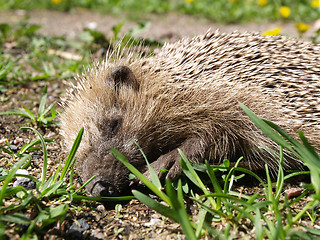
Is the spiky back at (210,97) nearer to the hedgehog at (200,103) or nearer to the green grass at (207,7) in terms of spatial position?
the hedgehog at (200,103)

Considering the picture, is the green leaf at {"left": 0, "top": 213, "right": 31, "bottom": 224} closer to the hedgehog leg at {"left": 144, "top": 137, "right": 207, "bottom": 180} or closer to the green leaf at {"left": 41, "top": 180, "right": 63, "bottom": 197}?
the green leaf at {"left": 41, "top": 180, "right": 63, "bottom": 197}

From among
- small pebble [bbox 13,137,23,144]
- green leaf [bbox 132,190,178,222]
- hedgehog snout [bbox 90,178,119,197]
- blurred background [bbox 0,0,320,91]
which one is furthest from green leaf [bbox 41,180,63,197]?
blurred background [bbox 0,0,320,91]

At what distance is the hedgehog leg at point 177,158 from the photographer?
2.73 metres

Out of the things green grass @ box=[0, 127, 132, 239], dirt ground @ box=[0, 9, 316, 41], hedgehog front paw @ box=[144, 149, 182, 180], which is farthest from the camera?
dirt ground @ box=[0, 9, 316, 41]

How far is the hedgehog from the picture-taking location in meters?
3.02

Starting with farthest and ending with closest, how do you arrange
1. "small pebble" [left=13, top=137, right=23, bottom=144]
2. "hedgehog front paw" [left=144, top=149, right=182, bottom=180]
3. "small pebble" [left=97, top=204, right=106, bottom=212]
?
"small pebble" [left=13, top=137, right=23, bottom=144], "hedgehog front paw" [left=144, top=149, right=182, bottom=180], "small pebble" [left=97, top=204, right=106, bottom=212]

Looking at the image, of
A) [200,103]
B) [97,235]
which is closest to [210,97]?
[200,103]

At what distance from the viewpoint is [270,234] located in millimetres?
1955

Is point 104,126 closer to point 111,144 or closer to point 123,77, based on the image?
point 111,144

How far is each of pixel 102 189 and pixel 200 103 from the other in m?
1.26

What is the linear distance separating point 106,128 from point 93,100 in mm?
361

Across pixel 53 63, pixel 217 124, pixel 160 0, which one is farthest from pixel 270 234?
pixel 160 0

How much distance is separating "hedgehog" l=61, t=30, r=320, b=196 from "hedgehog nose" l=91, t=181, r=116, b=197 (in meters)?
0.33

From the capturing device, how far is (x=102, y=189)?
8.51ft
